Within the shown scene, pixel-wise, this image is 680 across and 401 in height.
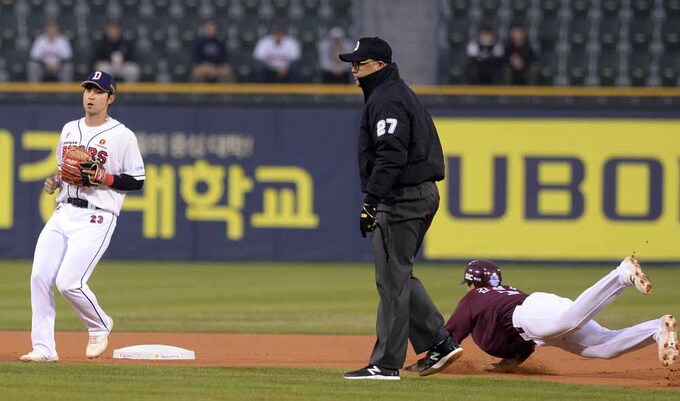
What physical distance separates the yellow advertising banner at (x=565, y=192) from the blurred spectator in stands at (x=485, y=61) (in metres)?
1.37

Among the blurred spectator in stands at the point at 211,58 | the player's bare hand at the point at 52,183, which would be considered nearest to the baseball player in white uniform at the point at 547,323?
the player's bare hand at the point at 52,183

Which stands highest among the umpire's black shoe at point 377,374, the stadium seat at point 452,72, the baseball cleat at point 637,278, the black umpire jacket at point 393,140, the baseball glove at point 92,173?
the stadium seat at point 452,72

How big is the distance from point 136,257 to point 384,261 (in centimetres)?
1069

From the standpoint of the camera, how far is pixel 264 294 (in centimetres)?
1460

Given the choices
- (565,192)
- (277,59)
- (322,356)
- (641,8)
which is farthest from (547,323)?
(641,8)

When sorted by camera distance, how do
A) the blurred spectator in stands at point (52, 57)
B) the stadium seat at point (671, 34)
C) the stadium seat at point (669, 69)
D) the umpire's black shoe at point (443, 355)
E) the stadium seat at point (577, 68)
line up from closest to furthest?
1. the umpire's black shoe at point (443, 355)
2. the blurred spectator in stands at point (52, 57)
3. the stadium seat at point (669, 69)
4. the stadium seat at point (577, 68)
5. the stadium seat at point (671, 34)

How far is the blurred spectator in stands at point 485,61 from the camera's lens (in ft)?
61.3

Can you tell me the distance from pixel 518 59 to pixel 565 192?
234cm

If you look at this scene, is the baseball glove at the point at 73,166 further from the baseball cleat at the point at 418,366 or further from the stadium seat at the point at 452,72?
the stadium seat at the point at 452,72

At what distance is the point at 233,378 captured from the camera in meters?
7.82

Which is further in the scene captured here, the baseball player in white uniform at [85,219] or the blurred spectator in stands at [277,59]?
the blurred spectator in stands at [277,59]

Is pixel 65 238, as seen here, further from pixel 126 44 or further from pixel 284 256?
pixel 126 44

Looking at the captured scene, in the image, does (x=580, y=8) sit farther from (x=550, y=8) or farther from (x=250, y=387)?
(x=250, y=387)

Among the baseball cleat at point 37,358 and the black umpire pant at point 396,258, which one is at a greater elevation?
the black umpire pant at point 396,258
